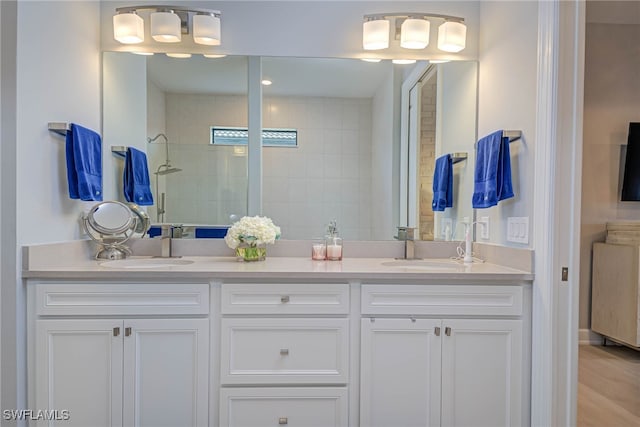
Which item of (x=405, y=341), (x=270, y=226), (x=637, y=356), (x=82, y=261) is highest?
(x=270, y=226)

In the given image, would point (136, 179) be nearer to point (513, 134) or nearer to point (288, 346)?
point (288, 346)

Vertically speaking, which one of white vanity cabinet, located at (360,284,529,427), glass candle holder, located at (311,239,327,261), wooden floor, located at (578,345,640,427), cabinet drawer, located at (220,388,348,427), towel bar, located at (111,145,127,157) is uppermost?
towel bar, located at (111,145,127,157)

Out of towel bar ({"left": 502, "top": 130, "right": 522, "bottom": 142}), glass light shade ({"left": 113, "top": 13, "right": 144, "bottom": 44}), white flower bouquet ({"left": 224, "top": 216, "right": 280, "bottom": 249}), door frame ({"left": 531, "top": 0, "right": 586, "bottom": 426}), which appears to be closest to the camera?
door frame ({"left": 531, "top": 0, "right": 586, "bottom": 426})

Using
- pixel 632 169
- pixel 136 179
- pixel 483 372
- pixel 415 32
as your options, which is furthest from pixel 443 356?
pixel 632 169

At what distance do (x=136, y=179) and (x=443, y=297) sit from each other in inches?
66.6

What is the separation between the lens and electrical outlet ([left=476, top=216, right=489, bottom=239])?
2023mm

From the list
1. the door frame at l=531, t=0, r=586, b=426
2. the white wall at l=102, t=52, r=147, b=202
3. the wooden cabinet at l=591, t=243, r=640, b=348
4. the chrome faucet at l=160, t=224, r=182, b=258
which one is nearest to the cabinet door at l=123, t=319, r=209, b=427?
the chrome faucet at l=160, t=224, r=182, b=258

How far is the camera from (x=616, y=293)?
110 inches

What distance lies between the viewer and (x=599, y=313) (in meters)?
2.93

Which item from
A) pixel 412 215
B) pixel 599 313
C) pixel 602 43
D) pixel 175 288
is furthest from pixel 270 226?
pixel 602 43

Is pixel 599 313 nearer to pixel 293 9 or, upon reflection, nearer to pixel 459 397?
pixel 459 397

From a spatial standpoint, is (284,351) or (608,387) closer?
(284,351)

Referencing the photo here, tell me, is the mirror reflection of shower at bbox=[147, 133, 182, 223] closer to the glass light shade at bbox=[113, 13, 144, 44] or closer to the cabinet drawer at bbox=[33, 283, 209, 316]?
the glass light shade at bbox=[113, 13, 144, 44]

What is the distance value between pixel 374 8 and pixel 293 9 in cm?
45
